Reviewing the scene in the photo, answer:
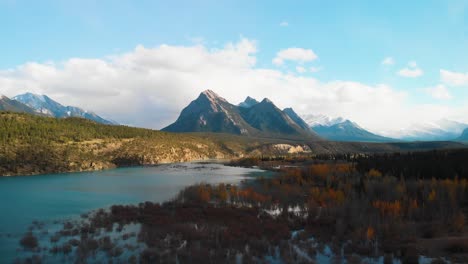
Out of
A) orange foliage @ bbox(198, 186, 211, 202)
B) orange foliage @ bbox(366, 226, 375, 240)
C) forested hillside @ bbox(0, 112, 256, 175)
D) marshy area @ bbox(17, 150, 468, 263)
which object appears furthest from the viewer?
forested hillside @ bbox(0, 112, 256, 175)

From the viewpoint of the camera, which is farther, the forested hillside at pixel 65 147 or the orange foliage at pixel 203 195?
the forested hillside at pixel 65 147

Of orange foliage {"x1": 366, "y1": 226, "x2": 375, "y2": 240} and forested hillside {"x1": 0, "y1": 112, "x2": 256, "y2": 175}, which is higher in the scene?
forested hillside {"x1": 0, "y1": 112, "x2": 256, "y2": 175}

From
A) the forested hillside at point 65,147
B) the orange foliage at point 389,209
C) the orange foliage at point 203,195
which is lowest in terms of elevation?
the orange foliage at point 203,195

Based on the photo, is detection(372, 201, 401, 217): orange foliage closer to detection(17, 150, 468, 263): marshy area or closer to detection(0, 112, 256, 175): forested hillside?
detection(17, 150, 468, 263): marshy area

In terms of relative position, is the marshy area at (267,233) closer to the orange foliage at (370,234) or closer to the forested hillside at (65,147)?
the orange foliage at (370,234)

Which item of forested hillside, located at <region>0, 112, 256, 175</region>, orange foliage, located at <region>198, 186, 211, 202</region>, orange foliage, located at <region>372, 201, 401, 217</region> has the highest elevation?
forested hillside, located at <region>0, 112, 256, 175</region>

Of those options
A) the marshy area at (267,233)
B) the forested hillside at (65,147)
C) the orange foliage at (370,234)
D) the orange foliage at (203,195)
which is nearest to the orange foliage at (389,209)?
the marshy area at (267,233)

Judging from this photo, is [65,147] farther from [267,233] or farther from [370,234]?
[370,234]

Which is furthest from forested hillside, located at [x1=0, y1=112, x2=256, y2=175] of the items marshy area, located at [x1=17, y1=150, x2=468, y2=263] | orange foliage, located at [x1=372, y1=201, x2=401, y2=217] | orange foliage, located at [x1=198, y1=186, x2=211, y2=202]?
orange foliage, located at [x1=372, y1=201, x2=401, y2=217]

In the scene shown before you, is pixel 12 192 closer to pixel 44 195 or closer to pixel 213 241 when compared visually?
pixel 44 195

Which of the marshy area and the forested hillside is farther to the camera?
the forested hillside

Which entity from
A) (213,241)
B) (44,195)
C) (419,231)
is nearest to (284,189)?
(419,231)

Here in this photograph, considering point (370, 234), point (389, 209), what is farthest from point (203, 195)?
point (370, 234)
